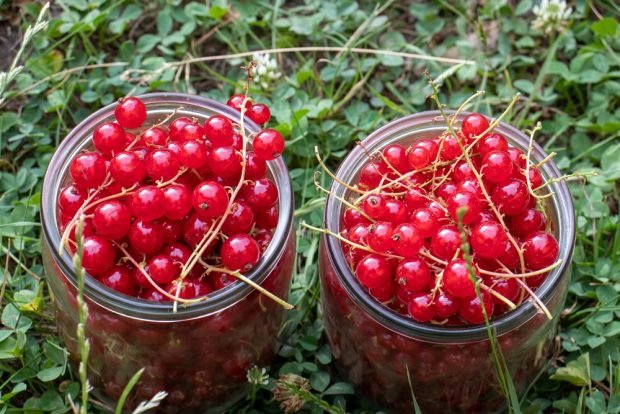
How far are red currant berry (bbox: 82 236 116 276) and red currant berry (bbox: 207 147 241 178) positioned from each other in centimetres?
16

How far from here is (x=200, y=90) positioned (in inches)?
66.7

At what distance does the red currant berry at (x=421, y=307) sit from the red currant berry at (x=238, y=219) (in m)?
0.22

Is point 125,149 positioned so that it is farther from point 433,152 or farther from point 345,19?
point 345,19

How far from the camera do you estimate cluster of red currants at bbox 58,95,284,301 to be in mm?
1037

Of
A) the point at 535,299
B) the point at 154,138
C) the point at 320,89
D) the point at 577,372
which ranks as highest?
the point at 154,138

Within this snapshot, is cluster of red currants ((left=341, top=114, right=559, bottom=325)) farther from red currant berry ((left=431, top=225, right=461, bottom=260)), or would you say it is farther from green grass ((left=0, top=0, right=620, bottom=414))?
green grass ((left=0, top=0, right=620, bottom=414))

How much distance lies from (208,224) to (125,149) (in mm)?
151

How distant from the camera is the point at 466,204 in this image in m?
1.02

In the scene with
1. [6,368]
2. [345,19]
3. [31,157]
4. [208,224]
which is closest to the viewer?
[208,224]

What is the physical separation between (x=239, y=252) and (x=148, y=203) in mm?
119

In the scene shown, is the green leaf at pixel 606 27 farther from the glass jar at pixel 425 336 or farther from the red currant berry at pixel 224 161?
the red currant berry at pixel 224 161

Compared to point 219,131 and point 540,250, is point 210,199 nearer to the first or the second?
point 219,131

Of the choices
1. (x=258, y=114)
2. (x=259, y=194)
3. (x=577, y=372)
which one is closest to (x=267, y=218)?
(x=259, y=194)

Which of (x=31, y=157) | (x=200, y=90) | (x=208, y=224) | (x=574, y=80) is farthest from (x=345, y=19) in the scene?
(x=208, y=224)
